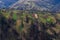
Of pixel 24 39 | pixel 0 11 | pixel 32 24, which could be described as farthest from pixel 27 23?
pixel 0 11

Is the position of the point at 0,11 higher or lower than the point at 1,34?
higher

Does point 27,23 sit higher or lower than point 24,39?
higher

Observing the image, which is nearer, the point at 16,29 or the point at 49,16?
the point at 16,29

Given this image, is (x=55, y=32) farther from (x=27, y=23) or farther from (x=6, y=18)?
(x=6, y=18)

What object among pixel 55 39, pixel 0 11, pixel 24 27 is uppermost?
pixel 0 11

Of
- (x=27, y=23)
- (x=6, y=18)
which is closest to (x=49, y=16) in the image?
(x=27, y=23)

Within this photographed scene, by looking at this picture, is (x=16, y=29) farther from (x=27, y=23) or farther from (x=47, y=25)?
A: (x=47, y=25)
